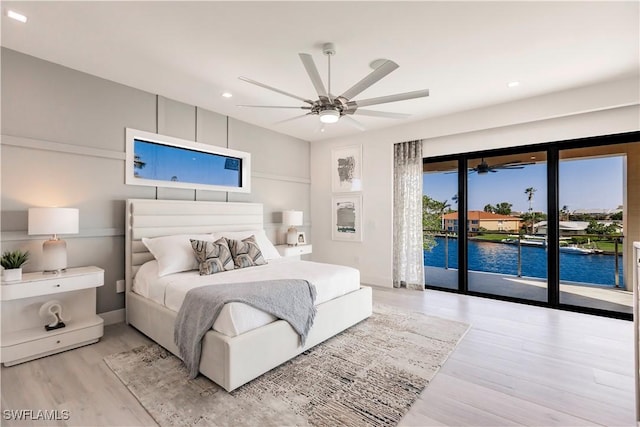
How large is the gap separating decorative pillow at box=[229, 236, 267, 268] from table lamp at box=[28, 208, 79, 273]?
1.51 metres

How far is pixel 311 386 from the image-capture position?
2211 mm

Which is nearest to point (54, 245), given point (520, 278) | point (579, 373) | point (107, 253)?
point (107, 253)

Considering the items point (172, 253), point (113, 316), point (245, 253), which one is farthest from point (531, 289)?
point (113, 316)

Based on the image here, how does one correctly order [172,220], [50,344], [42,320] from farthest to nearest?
[172,220]
[42,320]
[50,344]

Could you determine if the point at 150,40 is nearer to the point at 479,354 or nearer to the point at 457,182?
the point at 479,354

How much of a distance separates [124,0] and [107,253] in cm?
252

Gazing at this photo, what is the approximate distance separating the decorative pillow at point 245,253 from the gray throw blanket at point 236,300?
84cm

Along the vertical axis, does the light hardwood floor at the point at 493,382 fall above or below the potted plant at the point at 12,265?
below

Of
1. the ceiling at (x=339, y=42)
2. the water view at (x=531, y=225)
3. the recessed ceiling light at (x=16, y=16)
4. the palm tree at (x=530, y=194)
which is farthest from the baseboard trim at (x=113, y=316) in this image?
the palm tree at (x=530, y=194)

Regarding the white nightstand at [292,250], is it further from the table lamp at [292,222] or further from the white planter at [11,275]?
the white planter at [11,275]

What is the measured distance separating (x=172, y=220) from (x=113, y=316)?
124cm

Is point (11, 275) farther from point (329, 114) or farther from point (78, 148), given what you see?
point (329, 114)

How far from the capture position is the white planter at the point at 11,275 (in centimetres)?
246

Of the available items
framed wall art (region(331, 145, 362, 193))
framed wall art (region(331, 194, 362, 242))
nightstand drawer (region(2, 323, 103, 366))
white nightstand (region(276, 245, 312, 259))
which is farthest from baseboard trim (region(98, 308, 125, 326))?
framed wall art (region(331, 145, 362, 193))
